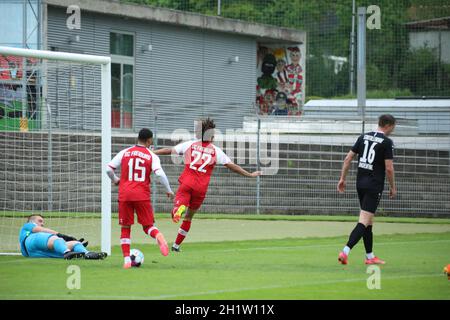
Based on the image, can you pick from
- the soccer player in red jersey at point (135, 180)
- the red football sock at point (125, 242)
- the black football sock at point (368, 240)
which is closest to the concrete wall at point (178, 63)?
the black football sock at point (368, 240)

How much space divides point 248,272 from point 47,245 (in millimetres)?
3221

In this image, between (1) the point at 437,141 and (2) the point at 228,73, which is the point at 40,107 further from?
(2) the point at 228,73

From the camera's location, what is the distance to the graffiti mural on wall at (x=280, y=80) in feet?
138

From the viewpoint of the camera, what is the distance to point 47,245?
1305cm

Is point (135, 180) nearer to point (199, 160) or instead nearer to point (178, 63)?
point (199, 160)

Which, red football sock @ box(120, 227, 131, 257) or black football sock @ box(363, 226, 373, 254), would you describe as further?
black football sock @ box(363, 226, 373, 254)

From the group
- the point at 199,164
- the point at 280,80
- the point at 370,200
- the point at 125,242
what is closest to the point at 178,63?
the point at 280,80

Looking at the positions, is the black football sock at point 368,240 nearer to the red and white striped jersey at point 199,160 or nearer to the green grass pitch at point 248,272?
the green grass pitch at point 248,272

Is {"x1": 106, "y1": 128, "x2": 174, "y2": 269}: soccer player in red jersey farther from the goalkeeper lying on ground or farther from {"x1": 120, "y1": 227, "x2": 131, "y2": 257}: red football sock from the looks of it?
the goalkeeper lying on ground

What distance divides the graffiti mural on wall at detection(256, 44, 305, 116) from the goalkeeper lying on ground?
28697 mm

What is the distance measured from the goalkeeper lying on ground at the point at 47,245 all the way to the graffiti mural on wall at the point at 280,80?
28.7 metres

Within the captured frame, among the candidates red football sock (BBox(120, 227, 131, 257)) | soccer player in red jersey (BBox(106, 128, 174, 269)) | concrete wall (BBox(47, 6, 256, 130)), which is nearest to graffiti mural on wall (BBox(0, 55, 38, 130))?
soccer player in red jersey (BBox(106, 128, 174, 269))

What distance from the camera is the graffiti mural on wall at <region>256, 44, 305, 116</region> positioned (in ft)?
138

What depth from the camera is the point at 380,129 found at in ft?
42.0
